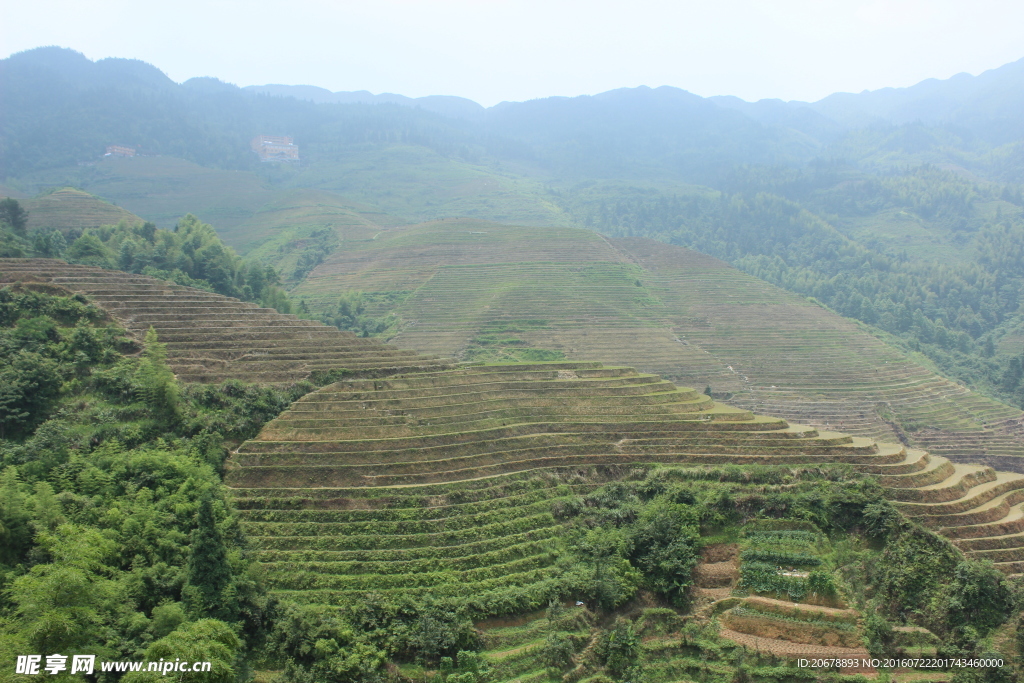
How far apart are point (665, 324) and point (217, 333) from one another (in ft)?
134

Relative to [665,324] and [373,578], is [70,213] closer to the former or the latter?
[665,324]

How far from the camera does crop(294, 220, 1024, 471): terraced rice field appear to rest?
1891 inches

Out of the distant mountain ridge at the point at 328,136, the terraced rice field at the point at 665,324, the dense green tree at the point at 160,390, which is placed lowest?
the terraced rice field at the point at 665,324

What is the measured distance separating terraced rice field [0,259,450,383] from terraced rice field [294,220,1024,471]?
19872 mm

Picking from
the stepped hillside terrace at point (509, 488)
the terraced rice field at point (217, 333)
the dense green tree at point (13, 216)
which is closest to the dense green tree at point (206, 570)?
the stepped hillside terrace at point (509, 488)

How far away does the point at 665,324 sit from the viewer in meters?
61.4

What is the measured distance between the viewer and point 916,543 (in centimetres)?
2114

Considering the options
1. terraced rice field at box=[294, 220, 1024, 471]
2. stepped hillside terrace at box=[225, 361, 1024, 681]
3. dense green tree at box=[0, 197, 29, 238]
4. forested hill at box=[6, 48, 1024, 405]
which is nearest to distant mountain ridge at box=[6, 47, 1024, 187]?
forested hill at box=[6, 48, 1024, 405]

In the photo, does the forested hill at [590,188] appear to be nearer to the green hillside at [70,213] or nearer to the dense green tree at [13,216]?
the green hillside at [70,213]

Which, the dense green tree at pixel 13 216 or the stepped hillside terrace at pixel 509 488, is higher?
the dense green tree at pixel 13 216

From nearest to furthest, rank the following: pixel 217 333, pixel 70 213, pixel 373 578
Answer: pixel 373 578, pixel 217 333, pixel 70 213

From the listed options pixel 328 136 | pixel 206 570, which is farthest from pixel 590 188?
pixel 206 570

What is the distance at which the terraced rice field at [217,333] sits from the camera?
97.0 ft

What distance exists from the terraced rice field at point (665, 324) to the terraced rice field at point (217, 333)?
65.2 feet
